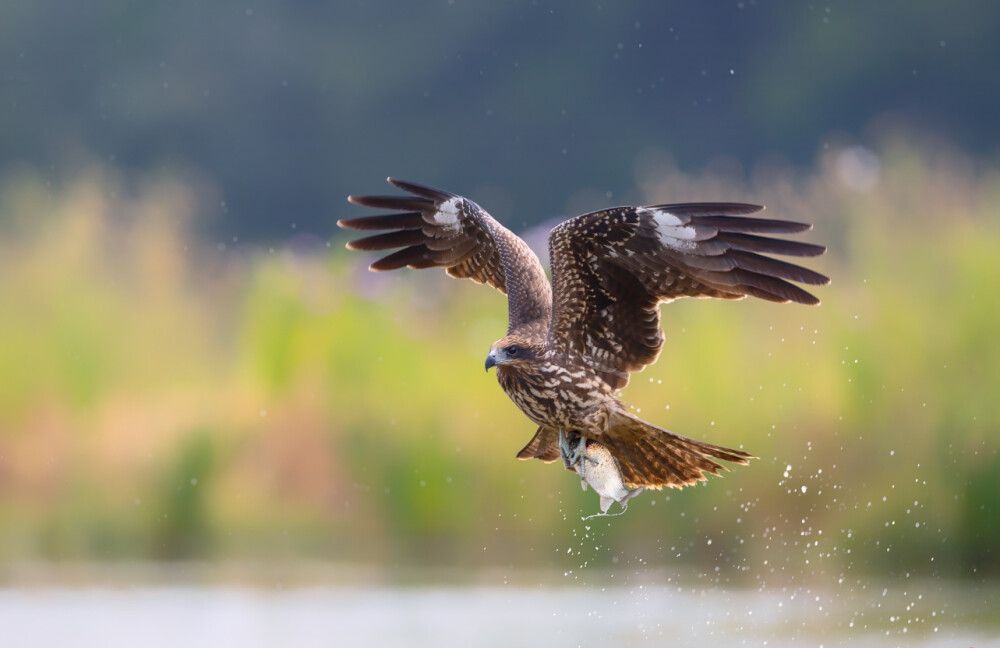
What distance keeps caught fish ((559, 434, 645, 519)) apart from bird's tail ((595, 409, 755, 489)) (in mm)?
26

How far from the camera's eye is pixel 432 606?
220 inches

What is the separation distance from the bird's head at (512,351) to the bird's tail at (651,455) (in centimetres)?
33

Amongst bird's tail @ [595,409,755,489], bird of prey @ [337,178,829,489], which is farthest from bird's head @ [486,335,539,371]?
bird's tail @ [595,409,755,489]

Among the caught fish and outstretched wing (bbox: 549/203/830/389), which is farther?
the caught fish

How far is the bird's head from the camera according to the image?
11.5 ft

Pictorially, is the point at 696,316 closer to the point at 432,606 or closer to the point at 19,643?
the point at 432,606

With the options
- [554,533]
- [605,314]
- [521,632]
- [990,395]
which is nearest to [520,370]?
[605,314]

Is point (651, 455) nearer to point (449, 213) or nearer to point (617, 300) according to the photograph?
point (617, 300)

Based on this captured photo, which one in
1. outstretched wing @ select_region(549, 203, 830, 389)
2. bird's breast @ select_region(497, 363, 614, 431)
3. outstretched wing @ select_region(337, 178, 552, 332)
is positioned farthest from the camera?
outstretched wing @ select_region(337, 178, 552, 332)

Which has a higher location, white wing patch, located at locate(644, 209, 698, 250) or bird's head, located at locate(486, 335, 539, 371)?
white wing patch, located at locate(644, 209, 698, 250)

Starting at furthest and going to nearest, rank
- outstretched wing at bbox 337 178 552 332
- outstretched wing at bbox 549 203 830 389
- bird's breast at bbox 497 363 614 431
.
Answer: outstretched wing at bbox 337 178 552 332 → bird's breast at bbox 497 363 614 431 → outstretched wing at bbox 549 203 830 389

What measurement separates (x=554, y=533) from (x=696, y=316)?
1.39m

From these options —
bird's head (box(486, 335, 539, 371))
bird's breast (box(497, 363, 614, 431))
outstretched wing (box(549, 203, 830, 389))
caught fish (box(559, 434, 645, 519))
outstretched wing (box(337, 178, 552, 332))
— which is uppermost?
outstretched wing (box(337, 178, 552, 332))

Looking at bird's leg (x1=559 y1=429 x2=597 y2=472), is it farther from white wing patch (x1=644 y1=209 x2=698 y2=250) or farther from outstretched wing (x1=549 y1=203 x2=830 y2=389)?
white wing patch (x1=644 y1=209 x2=698 y2=250)
